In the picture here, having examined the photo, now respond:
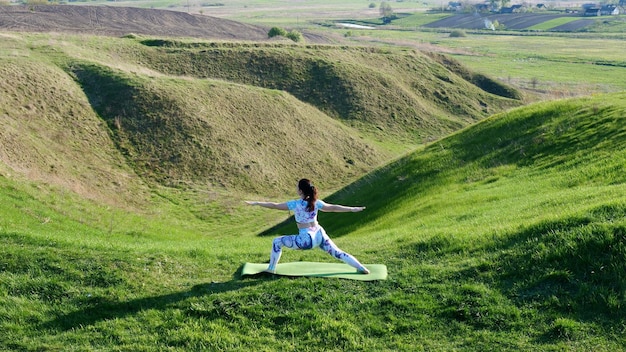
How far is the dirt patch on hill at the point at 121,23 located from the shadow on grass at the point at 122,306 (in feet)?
356

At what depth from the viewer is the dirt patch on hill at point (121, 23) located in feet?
384

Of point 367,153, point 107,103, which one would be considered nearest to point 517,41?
point 367,153

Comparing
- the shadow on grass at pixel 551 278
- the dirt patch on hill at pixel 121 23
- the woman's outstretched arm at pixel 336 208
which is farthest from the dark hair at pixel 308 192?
the dirt patch on hill at pixel 121 23

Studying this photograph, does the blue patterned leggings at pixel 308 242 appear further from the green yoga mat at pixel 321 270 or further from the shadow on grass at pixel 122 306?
the shadow on grass at pixel 122 306

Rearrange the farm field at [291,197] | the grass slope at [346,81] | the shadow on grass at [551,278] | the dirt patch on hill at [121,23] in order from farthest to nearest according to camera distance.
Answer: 1. the dirt patch on hill at [121,23]
2. the grass slope at [346,81]
3. the farm field at [291,197]
4. the shadow on grass at [551,278]

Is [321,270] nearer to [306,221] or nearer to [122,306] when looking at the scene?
[306,221]

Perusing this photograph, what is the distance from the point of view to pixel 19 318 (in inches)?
539

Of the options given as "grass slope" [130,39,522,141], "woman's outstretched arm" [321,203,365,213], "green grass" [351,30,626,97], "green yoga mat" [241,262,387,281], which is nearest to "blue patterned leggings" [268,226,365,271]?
"green yoga mat" [241,262,387,281]

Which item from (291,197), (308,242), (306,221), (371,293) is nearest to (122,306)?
(308,242)

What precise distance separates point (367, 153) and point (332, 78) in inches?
669

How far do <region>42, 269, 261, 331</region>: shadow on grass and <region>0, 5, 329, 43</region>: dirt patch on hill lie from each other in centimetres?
10844

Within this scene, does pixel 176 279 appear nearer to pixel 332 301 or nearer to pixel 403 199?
pixel 332 301

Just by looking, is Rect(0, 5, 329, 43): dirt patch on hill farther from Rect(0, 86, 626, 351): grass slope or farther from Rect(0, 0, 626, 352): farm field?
Rect(0, 86, 626, 351): grass slope

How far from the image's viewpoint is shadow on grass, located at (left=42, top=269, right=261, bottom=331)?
1366cm
